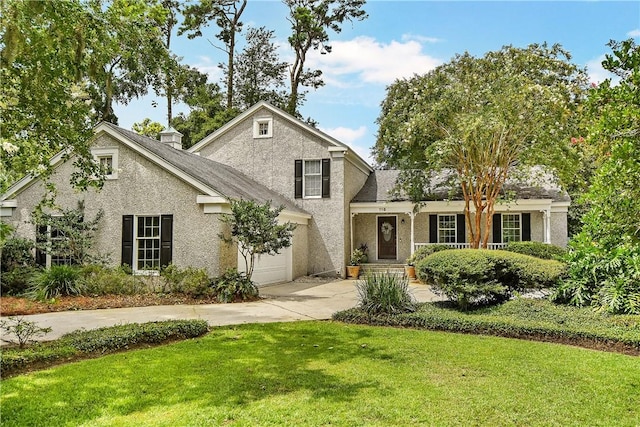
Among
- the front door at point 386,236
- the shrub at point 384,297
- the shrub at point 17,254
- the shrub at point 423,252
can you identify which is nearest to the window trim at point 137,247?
→ the shrub at point 17,254

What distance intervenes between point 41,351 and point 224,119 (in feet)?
80.3

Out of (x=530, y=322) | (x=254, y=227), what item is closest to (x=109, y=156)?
(x=254, y=227)

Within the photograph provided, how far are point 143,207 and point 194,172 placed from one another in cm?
187

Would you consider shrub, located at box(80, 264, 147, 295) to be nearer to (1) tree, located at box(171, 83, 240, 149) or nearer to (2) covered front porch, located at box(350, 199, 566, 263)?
(2) covered front porch, located at box(350, 199, 566, 263)

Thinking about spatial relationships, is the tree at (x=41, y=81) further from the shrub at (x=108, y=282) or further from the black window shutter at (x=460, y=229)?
the black window shutter at (x=460, y=229)

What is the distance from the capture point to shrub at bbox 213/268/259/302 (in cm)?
1237

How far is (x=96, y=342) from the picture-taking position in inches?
268

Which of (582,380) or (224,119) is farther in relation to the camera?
(224,119)

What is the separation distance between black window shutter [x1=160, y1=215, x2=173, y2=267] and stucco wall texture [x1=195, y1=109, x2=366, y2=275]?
6062 millimetres

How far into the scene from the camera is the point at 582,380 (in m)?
5.61

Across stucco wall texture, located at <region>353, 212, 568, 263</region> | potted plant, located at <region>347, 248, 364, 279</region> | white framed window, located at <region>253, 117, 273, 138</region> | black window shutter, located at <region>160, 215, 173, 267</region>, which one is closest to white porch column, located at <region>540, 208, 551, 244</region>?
stucco wall texture, located at <region>353, 212, 568, 263</region>

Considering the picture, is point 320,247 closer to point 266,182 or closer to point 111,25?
point 266,182

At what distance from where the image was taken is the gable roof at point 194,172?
45.1ft

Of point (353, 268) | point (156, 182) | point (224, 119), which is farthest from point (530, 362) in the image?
point (224, 119)
